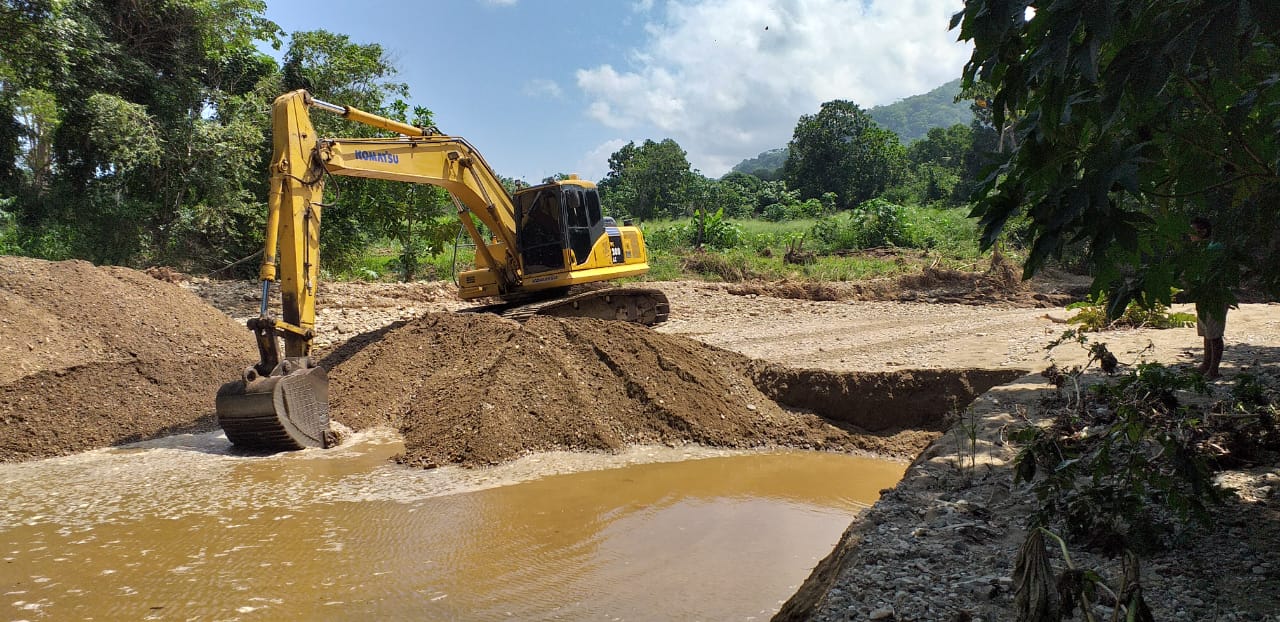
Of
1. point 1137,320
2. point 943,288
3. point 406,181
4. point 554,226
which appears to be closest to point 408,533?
point 406,181

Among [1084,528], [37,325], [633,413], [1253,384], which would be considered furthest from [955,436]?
[37,325]

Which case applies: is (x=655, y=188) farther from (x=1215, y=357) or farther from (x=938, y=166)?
(x=1215, y=357)

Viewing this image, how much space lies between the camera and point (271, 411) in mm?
6629

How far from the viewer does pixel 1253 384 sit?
3994 millimetres

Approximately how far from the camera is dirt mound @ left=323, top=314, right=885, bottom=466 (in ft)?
24.0

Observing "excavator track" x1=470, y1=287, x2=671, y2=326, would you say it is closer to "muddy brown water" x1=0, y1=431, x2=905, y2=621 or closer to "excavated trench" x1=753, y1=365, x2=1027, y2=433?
"excavated trench" x1=753, y1=365, x2=1027, y2=433

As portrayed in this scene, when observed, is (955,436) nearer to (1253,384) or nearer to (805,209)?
(1253,384)

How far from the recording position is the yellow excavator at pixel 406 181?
684 cm

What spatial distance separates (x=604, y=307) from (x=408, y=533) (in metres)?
7.25

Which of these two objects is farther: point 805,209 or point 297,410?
point 805,209

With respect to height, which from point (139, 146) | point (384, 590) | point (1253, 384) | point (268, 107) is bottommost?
point (384, 590)

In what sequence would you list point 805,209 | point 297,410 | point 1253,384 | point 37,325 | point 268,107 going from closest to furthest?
point 1253,384
point 297,410
point 37,325
point 268,107
point 805,209

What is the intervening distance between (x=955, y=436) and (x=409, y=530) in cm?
386

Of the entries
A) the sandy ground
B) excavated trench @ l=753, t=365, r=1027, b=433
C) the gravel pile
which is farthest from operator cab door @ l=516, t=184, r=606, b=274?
the gravel pile
